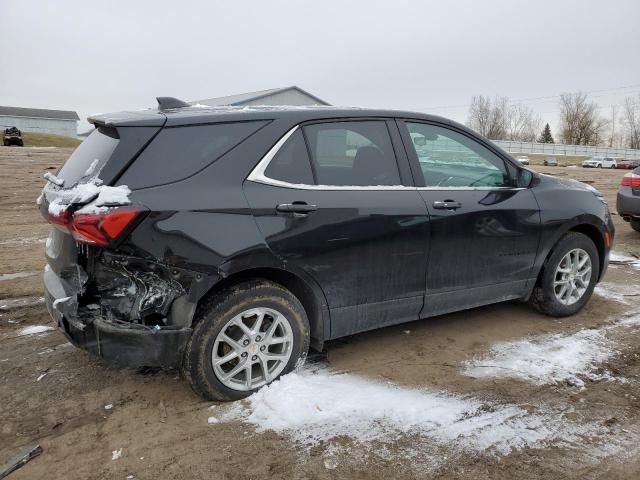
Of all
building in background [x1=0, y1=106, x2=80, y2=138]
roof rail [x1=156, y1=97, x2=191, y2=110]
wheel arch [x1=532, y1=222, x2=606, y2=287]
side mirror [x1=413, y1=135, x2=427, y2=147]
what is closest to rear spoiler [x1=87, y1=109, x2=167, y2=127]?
roof rail [x1=156, y1=97, x2=191, y2=110]

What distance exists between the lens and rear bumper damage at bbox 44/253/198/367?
2805 millimetres

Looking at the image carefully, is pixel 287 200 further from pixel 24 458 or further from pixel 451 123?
pixel 24 458

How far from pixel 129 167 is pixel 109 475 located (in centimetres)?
159

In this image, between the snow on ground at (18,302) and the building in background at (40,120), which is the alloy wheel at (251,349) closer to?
the snow on ground at (18,302)

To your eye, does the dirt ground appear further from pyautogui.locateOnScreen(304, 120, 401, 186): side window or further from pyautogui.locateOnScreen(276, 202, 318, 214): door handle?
pyautogui.locateOnScreen(304, 120, 401, 186): side window

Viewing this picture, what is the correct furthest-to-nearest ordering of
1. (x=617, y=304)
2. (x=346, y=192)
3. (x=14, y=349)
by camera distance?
1. (x=617, y=304)
2. (x=14, y=349)
3. (x=346, y=192)

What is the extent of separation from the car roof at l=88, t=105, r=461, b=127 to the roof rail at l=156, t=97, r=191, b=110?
0.24ft

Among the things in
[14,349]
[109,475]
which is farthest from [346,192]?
[14,349]

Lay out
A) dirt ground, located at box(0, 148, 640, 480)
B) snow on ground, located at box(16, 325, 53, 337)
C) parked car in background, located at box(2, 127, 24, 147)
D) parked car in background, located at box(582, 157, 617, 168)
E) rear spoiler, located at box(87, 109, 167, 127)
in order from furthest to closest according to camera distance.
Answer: parked car in background, located at box(582, 157, 617, 168) → parked car in background, located at box(2, 127, 24, 147) → snow on ground, located at box(16, 325, 53, 337) → rear spoiler, located at box(87, 109, 167, 127) → dirt ground, located at box(0, 148, 640, 480)

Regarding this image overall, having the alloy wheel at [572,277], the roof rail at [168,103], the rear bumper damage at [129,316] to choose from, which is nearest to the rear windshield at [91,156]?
the roof rail at [168,103]

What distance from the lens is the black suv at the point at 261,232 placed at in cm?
280

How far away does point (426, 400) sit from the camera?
3.20 meters

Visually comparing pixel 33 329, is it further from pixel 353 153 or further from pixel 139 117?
pixel 353 153

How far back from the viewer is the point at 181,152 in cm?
292
